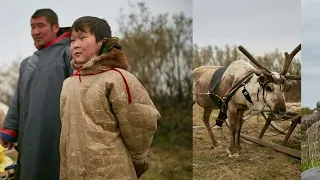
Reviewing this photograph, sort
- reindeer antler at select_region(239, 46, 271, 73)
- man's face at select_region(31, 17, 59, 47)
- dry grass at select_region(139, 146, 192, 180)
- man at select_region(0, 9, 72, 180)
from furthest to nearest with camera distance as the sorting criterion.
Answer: reindeer antler at select_region(239, 46, 271, 73) < dry grass at select_region(139, 146, 192, 180) < man's face at select_region(31, 17, 59, 47) < man at select_region(0, 9, 72, 180)

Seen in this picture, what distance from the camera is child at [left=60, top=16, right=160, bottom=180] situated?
96.0 inches

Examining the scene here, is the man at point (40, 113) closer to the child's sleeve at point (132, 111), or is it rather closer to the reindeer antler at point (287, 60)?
the child's sleeve at point (132, 111)

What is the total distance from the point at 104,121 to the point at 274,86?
4.89ft

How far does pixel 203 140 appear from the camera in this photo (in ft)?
11.8

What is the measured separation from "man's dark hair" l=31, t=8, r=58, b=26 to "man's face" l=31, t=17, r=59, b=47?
0.02 meters

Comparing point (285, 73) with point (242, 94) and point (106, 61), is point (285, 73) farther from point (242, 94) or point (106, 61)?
point (106, 61)

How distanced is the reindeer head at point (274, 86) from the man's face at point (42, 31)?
1.44 m

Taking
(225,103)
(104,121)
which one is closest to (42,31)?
(104,121)

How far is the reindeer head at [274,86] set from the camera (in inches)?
137

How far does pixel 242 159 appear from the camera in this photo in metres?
3.59

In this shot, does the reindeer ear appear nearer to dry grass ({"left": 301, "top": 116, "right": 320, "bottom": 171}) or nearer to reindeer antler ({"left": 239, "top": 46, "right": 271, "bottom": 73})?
reindeer antler ({"left": 239, "top": 46, "right": 271, "bottom": 73})

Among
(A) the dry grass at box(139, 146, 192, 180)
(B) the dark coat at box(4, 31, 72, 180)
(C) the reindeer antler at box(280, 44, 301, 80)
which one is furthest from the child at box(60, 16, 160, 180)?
(C) the reindeer antler at box(280, 44, 301, 80)

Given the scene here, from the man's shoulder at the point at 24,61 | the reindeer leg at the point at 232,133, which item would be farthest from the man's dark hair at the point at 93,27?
the reindeer leg at the point at 232,133

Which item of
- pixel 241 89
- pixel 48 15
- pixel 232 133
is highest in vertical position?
pixel 48 15
